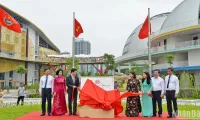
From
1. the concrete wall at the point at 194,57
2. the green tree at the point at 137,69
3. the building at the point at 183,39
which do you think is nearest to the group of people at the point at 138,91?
the building at the point at 183,39

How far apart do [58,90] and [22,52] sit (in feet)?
145

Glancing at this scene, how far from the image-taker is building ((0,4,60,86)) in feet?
147

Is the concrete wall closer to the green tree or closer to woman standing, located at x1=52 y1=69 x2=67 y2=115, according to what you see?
the green tree

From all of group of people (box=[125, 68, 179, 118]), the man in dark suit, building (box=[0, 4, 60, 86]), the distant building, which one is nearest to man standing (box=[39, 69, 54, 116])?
the man in dark suit

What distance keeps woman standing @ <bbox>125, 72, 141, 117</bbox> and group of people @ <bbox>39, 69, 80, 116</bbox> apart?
1.73 metres

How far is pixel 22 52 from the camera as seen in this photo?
51.4 m

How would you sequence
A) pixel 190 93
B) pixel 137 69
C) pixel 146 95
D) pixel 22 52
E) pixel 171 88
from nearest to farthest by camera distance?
pixel 171 88, pixel 146 95, pixel 190 93, pixel 137 69, pixel 22 52

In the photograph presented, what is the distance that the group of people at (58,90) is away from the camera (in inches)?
355

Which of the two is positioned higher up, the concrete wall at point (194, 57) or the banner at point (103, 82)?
the concrete wall at point (194, 57)

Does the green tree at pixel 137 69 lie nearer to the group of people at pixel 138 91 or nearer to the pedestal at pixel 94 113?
the group of people at pixel 138 91

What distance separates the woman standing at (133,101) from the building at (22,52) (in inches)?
1462

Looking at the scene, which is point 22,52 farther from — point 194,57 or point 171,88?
point 171,88

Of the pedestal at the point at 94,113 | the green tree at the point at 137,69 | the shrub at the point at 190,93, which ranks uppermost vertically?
the green tree at the point at 137,69

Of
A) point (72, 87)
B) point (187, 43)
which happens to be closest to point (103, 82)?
point (72, 87)
